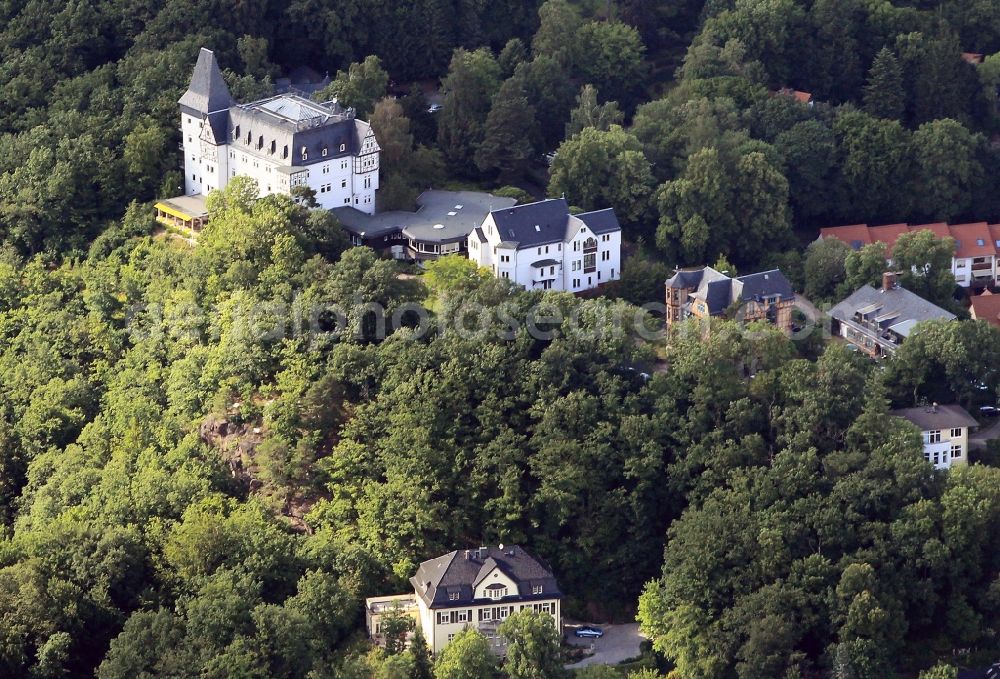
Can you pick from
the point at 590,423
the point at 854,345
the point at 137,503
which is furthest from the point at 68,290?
the point at 854,345

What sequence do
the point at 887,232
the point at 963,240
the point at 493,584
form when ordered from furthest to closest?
the point at 887,232
the point at 963,240
the point at 493,584

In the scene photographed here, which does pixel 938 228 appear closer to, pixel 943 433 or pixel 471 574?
pixel 943 433

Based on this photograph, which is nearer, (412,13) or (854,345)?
(854,345)

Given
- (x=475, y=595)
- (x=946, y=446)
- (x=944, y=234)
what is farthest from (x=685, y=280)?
(x=475, y=595)

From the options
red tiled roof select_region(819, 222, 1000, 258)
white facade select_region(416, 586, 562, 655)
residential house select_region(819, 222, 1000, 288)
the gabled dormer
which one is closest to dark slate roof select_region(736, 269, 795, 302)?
residential house select_region(819, 222, 1000, 288)

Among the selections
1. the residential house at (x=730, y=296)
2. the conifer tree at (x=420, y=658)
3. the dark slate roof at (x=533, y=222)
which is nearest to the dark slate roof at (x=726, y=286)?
the residential house at (x=730, y=296)

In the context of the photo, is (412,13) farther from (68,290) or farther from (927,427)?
(927,427)
